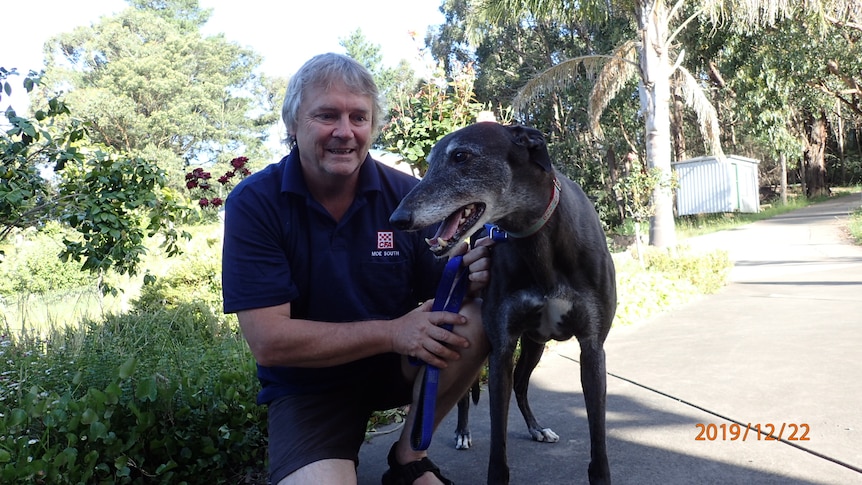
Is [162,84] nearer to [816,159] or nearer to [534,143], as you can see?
[816,159]

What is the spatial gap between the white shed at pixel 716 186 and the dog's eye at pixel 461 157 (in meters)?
20.9

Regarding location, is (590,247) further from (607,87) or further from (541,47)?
(541,47)

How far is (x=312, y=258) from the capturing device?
2646 millimetres

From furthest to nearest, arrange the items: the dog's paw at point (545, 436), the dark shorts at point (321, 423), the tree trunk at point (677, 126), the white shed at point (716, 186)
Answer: the tree trunk at point (677, 126) < the white shed at point (716, 186) < the dog's paw at point (545, 436) < the dark shorts at point (321, 423)

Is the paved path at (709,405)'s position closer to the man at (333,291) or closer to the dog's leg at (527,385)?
the dog's leg at (527,385)

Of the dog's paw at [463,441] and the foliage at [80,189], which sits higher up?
the foliage at [80,189]

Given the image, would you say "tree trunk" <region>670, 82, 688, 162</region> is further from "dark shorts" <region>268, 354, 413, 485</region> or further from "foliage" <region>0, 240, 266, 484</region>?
"dark shorts" <region>268, 354, 413, 485</region>

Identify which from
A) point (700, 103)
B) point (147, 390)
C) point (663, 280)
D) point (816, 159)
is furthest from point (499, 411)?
point (816, 159)

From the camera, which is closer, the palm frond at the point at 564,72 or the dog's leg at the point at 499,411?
the dog's leg at the point at 499,411

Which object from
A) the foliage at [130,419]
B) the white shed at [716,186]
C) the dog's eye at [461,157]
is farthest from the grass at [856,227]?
the foliage at [130,419]

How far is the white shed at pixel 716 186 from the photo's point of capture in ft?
72.0

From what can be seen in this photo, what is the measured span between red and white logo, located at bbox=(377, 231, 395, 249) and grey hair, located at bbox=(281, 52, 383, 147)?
513 mm

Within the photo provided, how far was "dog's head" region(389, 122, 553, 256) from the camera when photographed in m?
2.36
